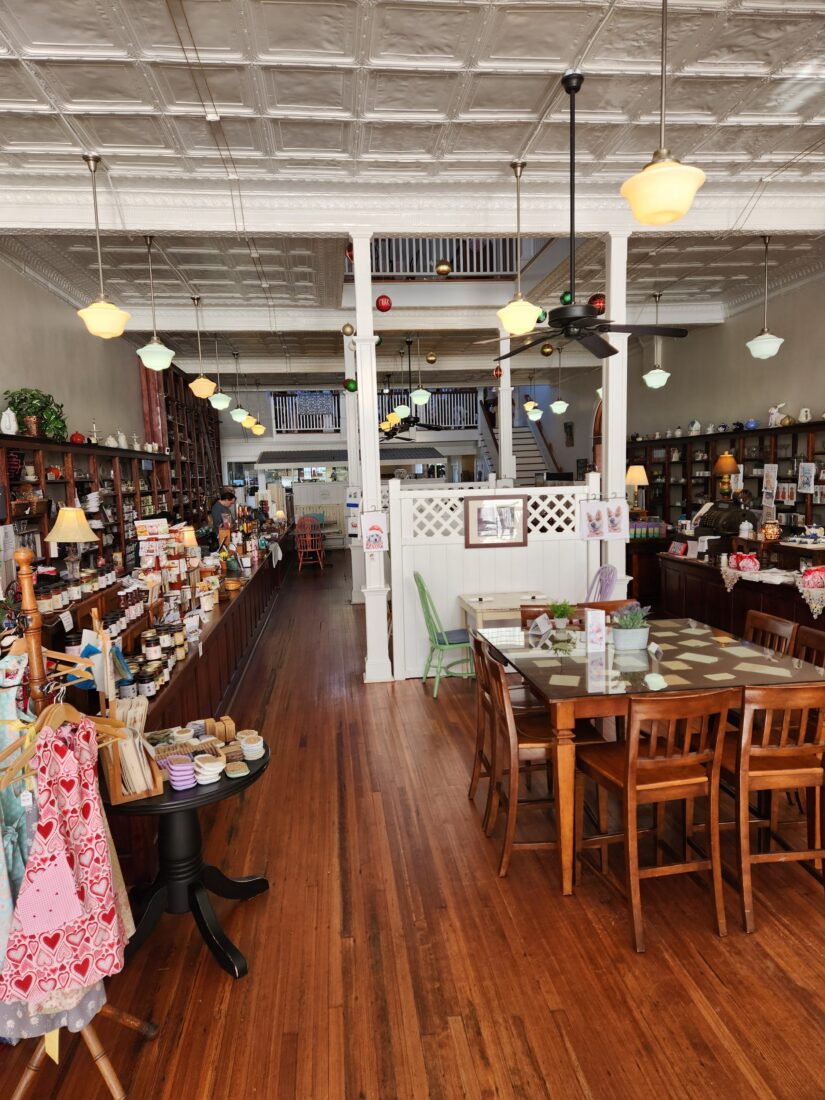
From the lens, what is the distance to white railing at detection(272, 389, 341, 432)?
18.3 meters

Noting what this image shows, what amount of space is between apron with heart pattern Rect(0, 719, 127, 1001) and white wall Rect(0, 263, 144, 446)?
566 centimetres

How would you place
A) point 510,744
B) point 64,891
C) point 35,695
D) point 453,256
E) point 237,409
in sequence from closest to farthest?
point 64,891, point 35,695, point 510,744, point 453,256, point 237,409

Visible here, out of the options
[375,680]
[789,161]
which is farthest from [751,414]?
[375,680]

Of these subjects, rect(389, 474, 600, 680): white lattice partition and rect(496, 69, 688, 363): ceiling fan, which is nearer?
rect(496, 69, 688, 363): ceiling fan

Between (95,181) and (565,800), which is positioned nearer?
(565,800)

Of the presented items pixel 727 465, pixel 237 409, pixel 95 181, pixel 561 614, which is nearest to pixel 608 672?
pixel 561 614

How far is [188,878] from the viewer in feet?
8.64

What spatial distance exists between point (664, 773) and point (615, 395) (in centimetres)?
412

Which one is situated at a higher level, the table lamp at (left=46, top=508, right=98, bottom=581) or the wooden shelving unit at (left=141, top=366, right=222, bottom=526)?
the wooden shelving unit at (left=141, top=366, right=222, bottom=526)

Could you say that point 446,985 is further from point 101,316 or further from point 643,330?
point 101,316

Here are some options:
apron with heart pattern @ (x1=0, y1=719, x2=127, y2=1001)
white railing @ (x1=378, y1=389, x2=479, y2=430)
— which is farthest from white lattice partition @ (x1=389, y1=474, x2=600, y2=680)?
white railing @ (x1=378, y1=389, x2=479, y2=430)

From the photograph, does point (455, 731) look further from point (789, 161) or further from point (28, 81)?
point (789, 161)

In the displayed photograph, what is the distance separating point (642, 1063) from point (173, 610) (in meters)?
3.47

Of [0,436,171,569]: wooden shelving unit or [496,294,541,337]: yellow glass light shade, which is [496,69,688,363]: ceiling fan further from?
[0,436,171,569]: wooden shelving unit
